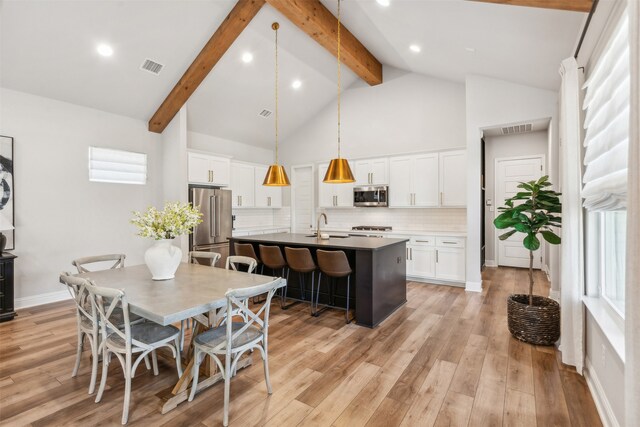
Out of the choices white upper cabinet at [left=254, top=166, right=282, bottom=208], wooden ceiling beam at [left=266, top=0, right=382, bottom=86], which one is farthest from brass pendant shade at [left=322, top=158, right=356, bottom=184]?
white upper cabinet at [left=254, top=166, right=282, bottom=208]

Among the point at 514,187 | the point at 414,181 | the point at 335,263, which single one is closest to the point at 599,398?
the point at 335,263

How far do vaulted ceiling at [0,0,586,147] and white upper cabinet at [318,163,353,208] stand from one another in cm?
222

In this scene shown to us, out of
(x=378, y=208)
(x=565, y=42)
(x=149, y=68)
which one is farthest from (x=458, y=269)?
(x=149, y=68)

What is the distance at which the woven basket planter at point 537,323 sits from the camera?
3.09m

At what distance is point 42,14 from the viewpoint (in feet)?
11.8

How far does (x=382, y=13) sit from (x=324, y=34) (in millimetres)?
1084

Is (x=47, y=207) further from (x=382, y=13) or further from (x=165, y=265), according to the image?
(x=382, y=13)

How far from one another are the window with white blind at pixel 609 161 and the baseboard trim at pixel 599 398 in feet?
1.79

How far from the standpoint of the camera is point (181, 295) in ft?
7.30

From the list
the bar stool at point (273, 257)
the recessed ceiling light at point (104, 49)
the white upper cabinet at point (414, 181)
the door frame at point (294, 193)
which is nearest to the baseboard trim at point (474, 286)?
the white upper cabinet at point (414, 181)

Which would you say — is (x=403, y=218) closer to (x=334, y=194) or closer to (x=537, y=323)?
(x=334, y=194)

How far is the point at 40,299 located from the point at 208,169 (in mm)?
3210

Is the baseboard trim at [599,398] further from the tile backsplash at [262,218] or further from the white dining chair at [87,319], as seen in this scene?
the tile backsplash at [262,218]

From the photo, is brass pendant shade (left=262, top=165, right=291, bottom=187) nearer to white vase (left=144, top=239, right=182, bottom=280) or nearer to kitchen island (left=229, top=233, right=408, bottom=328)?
kitchen island (left=229, top=233, right=408, bottom=328)
